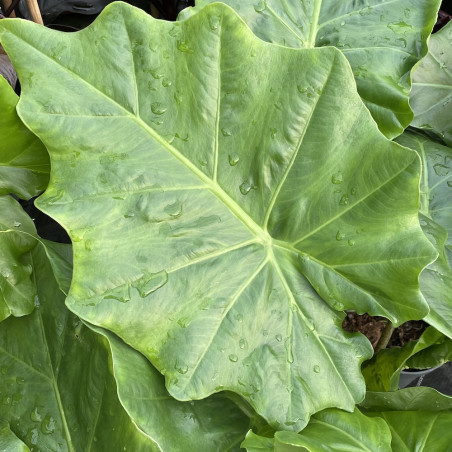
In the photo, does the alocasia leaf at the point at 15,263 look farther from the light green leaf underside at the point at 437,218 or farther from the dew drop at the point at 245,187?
the light green leaf underside at the point at 437,218

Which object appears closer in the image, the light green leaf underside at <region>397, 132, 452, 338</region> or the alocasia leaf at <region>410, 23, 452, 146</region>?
the light green leaf underside at <region>397, 132, 452, 338</region>

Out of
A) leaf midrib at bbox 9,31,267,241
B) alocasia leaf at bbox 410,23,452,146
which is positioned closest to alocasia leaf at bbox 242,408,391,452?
leaf midrib at bbox 9,31,267,241

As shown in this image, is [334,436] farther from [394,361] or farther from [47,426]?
[47,426]

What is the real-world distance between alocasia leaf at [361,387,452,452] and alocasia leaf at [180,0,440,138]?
479mm

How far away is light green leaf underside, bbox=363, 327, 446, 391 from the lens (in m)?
1.03

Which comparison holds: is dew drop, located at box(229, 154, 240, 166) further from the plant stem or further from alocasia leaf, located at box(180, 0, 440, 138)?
the plant stem

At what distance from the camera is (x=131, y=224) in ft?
2.52

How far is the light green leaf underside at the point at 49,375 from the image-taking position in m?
0.85

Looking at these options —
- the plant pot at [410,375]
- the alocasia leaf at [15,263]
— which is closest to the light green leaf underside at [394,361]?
the plant pot at [410,375]

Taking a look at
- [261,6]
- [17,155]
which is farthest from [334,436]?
[261,6]

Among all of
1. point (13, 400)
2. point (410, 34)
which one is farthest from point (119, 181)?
point (410, 34)

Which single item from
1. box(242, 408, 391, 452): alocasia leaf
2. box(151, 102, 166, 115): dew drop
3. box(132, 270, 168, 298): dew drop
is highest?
box(151, 102, 166, 115): dew drop

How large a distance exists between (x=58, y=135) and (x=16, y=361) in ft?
1.25

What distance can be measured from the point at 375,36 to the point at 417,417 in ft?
2.33
